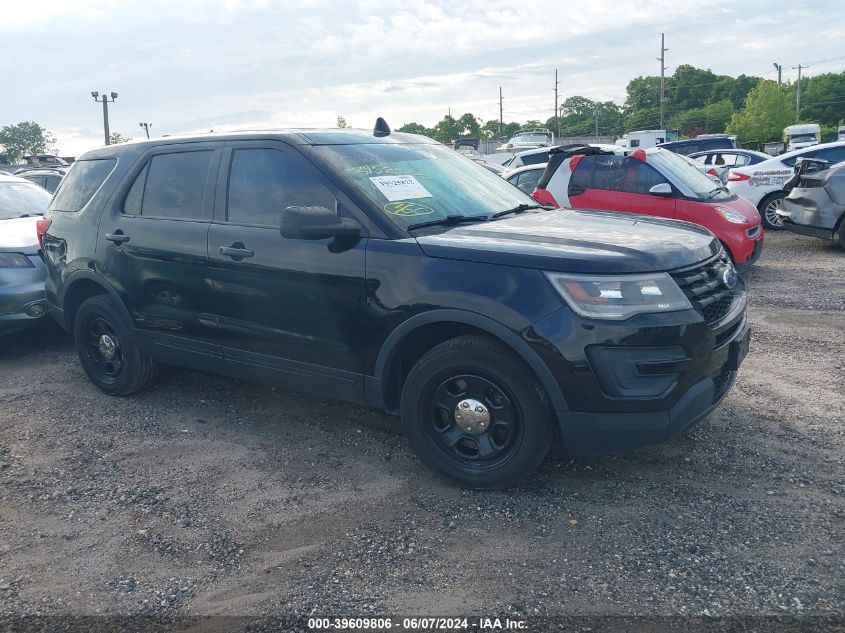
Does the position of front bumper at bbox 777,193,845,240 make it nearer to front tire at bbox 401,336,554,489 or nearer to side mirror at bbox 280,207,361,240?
front tire at bbox 401,336,554,489

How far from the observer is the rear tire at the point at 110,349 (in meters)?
5.21

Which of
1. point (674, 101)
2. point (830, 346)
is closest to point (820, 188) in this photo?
point (830, 346)

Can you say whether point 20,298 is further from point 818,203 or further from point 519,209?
point 818,203

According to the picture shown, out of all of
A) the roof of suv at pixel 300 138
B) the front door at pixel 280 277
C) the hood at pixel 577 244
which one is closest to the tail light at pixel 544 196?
the roof of suv at pixel 300 138

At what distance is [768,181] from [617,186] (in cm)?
526

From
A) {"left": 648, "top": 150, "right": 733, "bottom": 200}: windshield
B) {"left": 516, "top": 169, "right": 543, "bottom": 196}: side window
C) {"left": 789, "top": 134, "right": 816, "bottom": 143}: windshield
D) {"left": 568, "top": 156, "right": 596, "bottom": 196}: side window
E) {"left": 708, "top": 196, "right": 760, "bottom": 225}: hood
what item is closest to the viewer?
{"left": 708, "top": 196, "right": 760, "bottom": 225}: hood

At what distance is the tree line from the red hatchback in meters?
47.2

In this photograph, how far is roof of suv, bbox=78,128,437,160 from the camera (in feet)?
14.1

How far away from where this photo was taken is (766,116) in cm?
6412

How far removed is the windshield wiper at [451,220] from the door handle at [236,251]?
1.02 meters

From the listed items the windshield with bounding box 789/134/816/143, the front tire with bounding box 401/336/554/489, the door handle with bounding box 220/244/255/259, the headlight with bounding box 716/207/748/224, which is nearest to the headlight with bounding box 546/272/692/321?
the front tire with bounding box 401/336/554/489

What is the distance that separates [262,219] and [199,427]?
1.52 m

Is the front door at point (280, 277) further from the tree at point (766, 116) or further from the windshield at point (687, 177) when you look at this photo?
the tree at point (766, 116)

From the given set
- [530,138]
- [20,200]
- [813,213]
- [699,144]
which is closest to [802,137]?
[530,138]
